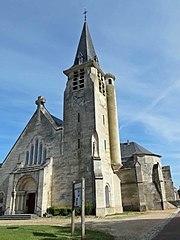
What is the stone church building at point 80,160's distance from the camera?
820 inches

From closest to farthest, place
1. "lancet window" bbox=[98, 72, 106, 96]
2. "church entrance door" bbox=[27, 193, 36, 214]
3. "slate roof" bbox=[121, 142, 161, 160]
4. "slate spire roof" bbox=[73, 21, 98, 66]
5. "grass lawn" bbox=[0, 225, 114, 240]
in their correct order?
"grass lawn" bbox=[0, 225, 114, 240] < "church entrance door" bbox=[27, 193, 36, 214] < "lancet window" bbox=[98, 72, 106, 96] < "slate spire roof" bbox=[73, 21, 98, 66] < "slate roof" bbox=[121, 142, 161, 160]

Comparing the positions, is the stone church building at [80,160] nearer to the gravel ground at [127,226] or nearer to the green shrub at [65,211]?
the green shrub at [65,211]

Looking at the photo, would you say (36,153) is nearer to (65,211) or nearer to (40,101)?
(40,101)

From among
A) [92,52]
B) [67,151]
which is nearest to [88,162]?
[67,151]

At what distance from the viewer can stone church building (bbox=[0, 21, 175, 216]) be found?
68.3 ft

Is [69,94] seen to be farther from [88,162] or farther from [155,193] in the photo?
[155,193]

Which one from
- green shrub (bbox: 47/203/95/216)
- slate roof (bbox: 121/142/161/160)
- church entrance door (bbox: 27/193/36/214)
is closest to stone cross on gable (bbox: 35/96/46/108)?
church entrance door (bbox: 27/193/36/214)

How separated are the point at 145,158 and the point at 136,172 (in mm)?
3471

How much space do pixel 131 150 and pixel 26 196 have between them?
15884mm

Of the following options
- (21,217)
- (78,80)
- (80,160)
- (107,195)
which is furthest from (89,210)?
(78,80)

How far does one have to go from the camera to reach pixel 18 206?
71.6 feet

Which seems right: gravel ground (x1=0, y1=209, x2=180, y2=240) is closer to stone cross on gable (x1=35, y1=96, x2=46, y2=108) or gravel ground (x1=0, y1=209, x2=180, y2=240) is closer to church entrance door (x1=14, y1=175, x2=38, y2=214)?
church entrance door (x1=14, y1=175, x2=38, y2=214)

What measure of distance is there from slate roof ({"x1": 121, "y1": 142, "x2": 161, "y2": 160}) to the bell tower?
231 inches

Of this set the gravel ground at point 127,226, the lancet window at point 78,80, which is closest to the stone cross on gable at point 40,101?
the lancet window at point 78,80
